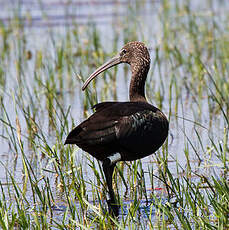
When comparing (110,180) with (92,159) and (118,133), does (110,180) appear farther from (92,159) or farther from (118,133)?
(92,159)

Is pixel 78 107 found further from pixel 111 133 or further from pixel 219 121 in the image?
pixel 111 133

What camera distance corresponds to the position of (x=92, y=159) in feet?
20.2

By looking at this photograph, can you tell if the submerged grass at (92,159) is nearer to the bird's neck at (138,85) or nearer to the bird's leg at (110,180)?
the bird's leg at (110,180)

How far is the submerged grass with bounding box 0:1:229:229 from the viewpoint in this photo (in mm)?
4398

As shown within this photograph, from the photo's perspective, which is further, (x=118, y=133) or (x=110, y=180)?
(x=110, y=180)

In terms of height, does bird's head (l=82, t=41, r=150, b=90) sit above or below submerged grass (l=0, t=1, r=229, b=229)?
above

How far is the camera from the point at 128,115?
4.77 m

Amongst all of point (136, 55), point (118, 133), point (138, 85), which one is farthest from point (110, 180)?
point (136, 55)

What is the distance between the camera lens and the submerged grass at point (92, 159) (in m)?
4.40

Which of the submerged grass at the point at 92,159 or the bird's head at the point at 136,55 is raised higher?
the bird's head at the point at 136,55

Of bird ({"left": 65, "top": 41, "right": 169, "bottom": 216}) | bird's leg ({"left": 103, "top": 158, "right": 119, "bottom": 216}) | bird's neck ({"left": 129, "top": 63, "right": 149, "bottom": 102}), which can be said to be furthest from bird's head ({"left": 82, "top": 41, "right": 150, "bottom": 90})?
bird's leg ({"left": 103, "top": 158, "right": 119, "bottom": 216})

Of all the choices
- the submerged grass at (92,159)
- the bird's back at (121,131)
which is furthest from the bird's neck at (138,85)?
the bird's back at (121,131)

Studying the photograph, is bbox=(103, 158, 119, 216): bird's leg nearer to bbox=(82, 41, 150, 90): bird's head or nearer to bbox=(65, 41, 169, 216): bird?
bbox=(65, 41, 169, 216): bird

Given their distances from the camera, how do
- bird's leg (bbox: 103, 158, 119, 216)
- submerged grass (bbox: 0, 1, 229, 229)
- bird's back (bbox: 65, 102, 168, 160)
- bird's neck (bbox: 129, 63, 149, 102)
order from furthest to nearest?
1. bird's neck (bbox: 129, 63, 149, 102)
2. bird's leg (bbox: 103, 158, 119, 216)
3. bird's back (bbox: 65, 102, 168, 160)
4. submerged grass (bbox: 0, 1, 229, 229)
